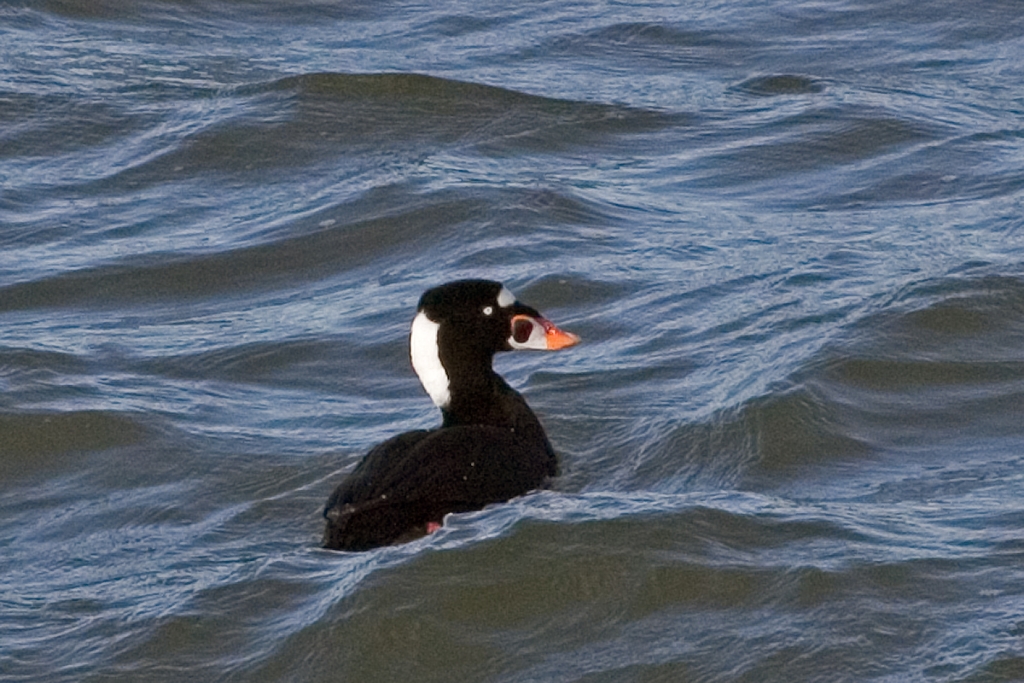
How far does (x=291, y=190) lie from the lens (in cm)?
987

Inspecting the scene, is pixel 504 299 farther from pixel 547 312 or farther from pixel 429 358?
pixel 547 312

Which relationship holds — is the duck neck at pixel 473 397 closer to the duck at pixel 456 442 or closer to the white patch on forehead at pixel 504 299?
the duck at pixel 456 442

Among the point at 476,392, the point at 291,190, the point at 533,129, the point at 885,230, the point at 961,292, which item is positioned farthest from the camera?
the point at 533,129

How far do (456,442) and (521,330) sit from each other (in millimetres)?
618

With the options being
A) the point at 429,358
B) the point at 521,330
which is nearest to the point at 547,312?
the point at 521,330

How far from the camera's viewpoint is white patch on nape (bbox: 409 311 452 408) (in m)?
6.55

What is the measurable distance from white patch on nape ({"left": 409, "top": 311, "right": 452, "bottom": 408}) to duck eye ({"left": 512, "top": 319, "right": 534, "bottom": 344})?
0.25 metres

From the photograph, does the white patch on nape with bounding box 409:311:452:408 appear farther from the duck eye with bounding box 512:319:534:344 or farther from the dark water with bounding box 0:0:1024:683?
the dark water with bounding box 0:0:1024:683

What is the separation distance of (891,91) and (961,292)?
325 centimetres

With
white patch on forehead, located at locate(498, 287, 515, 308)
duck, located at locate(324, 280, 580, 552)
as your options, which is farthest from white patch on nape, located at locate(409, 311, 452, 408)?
white patch on forehead, located at locate(498, 287, 515, 308)

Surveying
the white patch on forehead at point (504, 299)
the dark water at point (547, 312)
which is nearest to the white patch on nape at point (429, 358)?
the white patch on forehead at point (504, 299)

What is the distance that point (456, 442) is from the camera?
6.17 m

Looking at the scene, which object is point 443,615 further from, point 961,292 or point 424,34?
point 424,34

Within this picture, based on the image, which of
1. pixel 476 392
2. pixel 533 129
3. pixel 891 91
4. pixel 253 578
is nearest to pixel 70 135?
pixel 533 129
